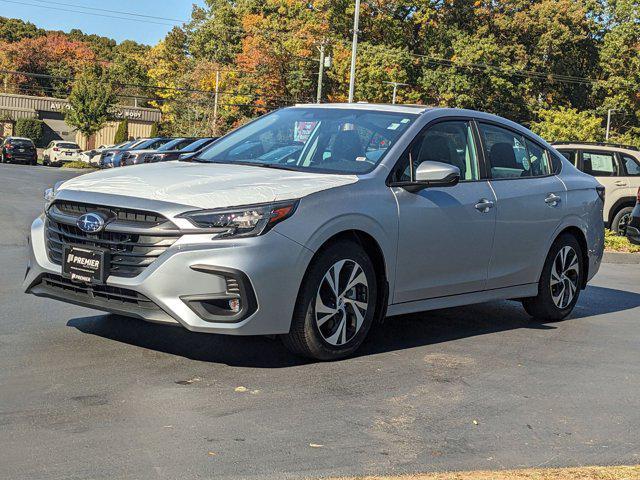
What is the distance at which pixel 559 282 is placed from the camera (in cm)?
842

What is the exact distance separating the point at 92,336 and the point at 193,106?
223 ft

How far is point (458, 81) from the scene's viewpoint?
66125mm

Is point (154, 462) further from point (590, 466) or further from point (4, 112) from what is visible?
point (4, 112)

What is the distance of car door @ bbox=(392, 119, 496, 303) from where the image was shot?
6699 mm

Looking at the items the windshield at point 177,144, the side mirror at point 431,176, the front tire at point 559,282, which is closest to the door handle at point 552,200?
the front tire at point 559,282

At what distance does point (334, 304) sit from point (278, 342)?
789 millimetres

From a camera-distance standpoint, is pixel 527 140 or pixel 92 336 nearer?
pixel 92 336

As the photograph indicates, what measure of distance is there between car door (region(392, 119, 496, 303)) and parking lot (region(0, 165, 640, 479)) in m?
0.49

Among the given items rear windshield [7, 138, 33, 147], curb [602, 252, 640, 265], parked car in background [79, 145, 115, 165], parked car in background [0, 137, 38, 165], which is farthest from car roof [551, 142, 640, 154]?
rear windshield [7, 138, 33, 147]

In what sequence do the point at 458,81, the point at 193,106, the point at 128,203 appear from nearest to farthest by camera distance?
the point at 128,203 < the point at 458,81 < the point at 193,106

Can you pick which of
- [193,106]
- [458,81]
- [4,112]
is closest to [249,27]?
[193,106]

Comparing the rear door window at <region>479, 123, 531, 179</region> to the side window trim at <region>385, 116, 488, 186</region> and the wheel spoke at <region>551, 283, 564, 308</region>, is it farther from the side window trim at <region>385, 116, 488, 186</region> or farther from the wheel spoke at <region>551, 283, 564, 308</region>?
the wheel spoke at <region>551, 283, 564, 308</region>

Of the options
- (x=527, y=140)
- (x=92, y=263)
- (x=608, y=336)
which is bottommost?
(x=608, y=336)

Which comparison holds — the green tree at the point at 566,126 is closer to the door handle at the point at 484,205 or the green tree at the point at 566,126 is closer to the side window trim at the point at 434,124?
the side window trim at the point at 434,124
